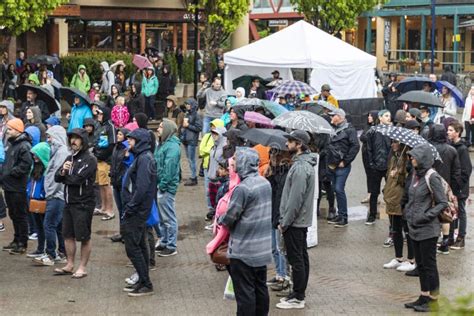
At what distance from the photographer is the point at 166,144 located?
38.6ft

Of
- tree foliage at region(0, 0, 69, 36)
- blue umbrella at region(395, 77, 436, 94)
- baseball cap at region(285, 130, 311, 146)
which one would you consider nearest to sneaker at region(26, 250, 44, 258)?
baseball cap at region(285, 130, 311, 146)

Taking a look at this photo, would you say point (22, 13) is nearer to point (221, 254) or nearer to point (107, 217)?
point (107, 217)

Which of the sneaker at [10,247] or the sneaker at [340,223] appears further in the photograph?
the sneaker at [340,223]

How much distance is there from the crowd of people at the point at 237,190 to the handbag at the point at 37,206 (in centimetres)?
2

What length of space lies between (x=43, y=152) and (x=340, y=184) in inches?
175

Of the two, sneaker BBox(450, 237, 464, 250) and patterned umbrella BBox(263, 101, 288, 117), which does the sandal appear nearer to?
patterned umbrella BBox(263, 101, 288, 117)

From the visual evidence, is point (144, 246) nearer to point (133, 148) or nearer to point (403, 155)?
point (133, 148)

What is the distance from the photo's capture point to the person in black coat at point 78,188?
10.5 meters

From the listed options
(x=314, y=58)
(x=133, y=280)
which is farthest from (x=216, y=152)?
(x=314, y=58)

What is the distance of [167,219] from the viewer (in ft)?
39.2

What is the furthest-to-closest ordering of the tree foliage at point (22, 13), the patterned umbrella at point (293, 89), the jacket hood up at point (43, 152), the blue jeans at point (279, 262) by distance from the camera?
the tree foliage at point (22, 13) → the patterned umbrella at point (293, 89) → the jacket hood up at point (43, 152) → the blue jeans at point (279, 262)

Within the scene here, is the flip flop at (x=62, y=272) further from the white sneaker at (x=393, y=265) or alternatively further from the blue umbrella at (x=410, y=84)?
the blue umbrella at (x=410, y=84)

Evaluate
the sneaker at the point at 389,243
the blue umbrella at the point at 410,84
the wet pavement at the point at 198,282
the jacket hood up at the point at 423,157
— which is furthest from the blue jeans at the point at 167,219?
the blue umbrella at the point at 410,84

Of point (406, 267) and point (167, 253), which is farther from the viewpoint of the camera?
point (167, 253)
